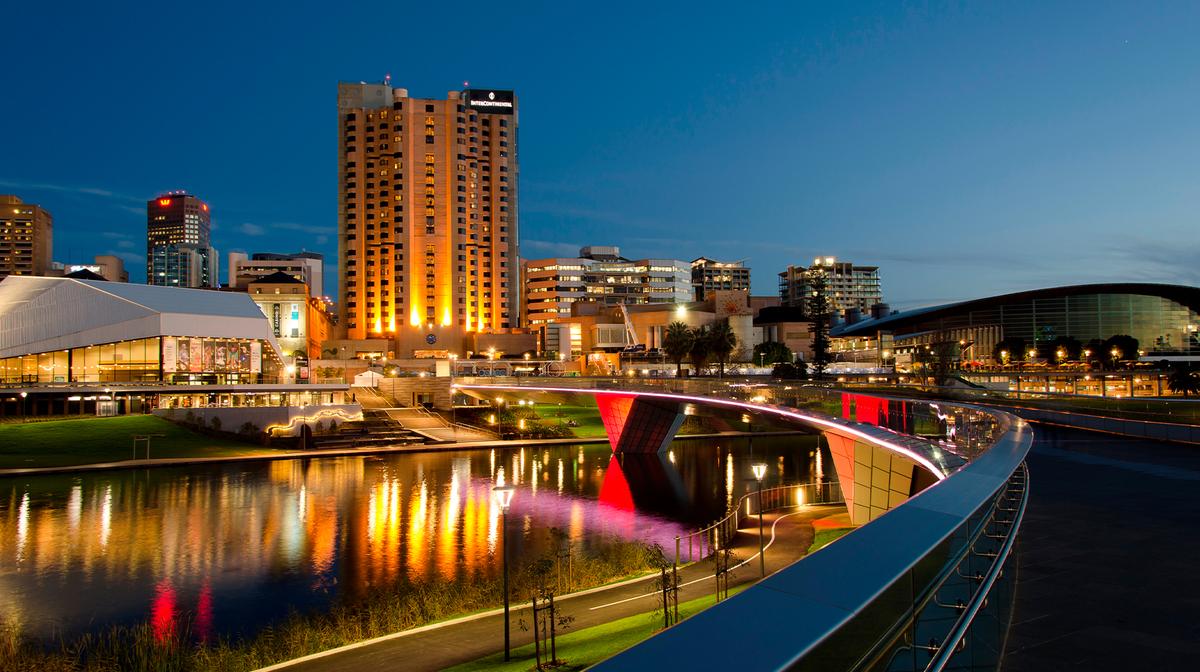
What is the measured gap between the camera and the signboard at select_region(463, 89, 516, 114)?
16088 cm

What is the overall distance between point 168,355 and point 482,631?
71440 millimetres

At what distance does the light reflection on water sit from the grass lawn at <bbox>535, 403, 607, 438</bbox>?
17.4 m

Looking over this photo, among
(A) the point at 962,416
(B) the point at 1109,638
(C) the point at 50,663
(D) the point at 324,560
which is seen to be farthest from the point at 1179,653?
(D) the point at 324,560

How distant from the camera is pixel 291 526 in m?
39.9

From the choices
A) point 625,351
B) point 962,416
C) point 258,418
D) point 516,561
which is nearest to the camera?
point 962,416

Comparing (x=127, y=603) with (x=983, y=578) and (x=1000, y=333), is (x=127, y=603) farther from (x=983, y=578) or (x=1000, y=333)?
(x=1000, y=333)

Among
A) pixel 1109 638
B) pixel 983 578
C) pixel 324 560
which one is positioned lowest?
pixel 324 560

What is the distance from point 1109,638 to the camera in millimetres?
6797

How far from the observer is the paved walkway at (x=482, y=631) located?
1949 cm

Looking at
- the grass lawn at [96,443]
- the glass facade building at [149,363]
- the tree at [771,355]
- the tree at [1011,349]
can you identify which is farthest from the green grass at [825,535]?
the tree at [771,355]

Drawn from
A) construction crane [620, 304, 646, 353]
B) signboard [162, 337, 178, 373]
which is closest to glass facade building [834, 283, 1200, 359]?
construction crane [620, 304, 646, 353]

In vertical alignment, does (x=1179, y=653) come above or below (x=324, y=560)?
above

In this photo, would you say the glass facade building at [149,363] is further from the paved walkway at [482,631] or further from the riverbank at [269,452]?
the paved walkway at [482,631]

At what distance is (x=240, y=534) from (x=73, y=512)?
11.7 m
